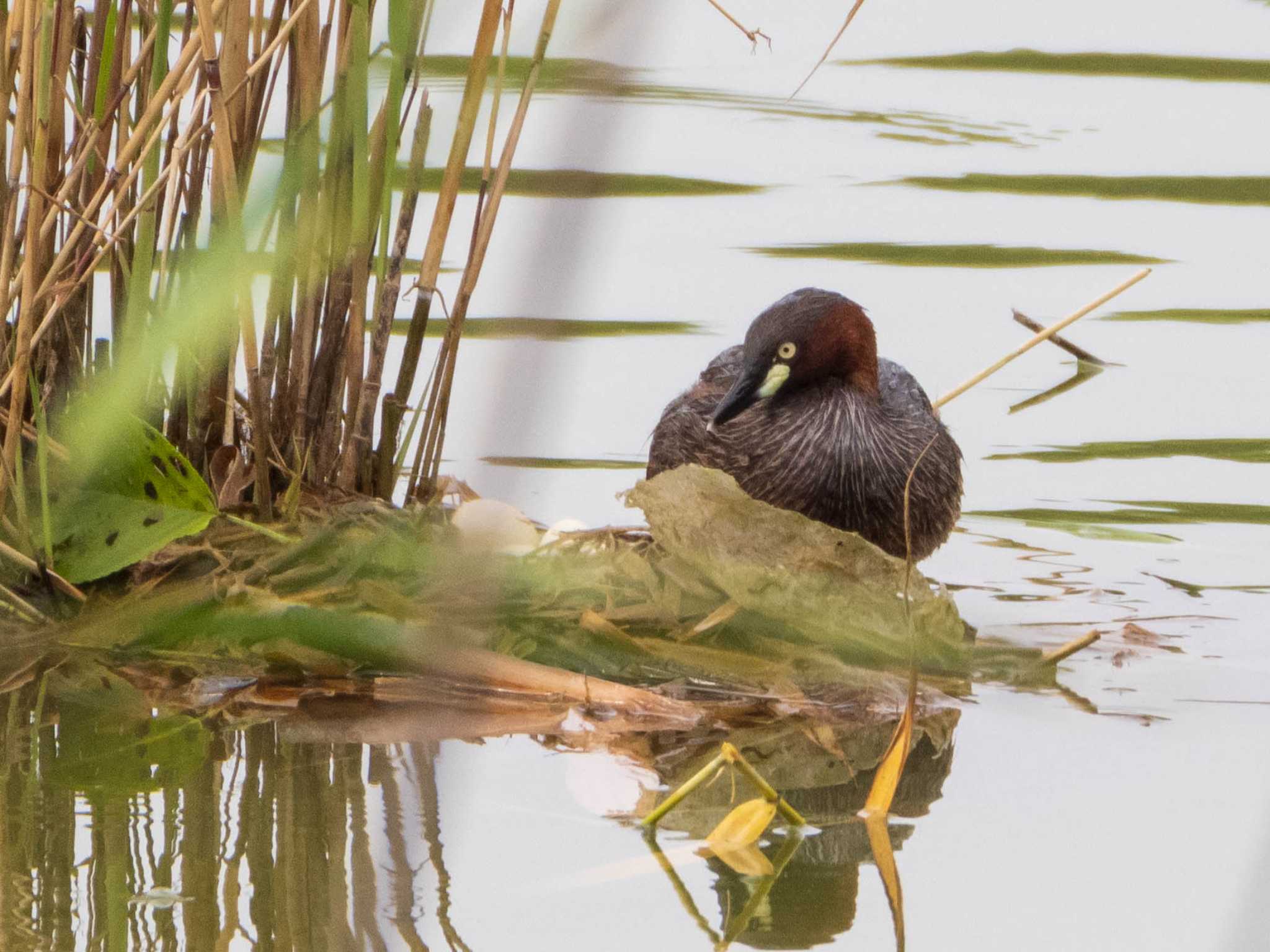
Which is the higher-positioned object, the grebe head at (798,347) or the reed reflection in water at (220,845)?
the grebe head at (798,347)

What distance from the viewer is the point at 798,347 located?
3.60m

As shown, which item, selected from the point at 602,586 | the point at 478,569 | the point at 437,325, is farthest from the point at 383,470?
the point at 478,569

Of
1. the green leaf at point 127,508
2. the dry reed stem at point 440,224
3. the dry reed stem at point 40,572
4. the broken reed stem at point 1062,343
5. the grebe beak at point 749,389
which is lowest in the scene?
the dry reed stem at point 40,572

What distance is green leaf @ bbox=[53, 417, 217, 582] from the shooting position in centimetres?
247

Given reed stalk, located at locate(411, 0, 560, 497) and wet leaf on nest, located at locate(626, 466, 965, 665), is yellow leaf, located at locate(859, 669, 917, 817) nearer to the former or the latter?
wet leaf on nest, located at locate(626, 466, 965, 665)

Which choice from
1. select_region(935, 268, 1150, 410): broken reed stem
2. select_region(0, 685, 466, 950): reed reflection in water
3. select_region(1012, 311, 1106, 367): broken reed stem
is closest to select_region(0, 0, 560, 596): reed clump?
select_region(0, 685, 466, 950): reed reflection in water

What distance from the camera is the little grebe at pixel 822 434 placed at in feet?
11.4

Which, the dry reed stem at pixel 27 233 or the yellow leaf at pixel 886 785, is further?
the dry reed stem at pixel 27 233

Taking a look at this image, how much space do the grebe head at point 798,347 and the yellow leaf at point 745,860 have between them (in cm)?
176

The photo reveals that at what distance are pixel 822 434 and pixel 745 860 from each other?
6.03 feet

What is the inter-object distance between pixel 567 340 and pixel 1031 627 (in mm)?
2472

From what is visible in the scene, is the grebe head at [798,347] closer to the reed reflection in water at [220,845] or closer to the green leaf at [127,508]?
the green leaf at [127,508]

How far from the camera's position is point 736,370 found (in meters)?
3.83

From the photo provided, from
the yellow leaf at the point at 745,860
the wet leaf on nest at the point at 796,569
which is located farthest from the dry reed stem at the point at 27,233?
the yellow leaf at the point at 745,860
